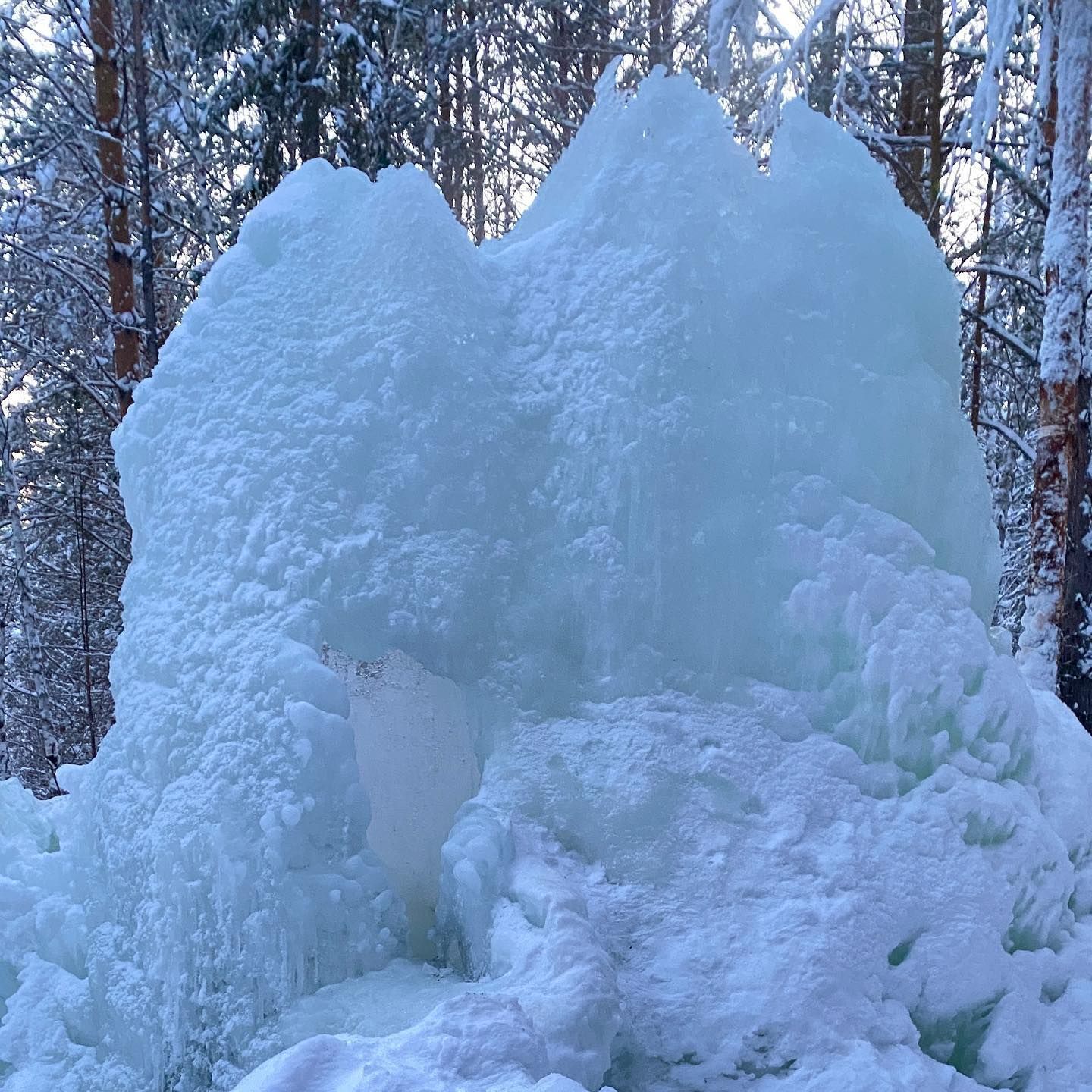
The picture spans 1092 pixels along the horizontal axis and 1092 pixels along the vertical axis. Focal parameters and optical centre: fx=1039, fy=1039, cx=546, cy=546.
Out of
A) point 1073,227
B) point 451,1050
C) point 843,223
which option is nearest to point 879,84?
point 1073,227

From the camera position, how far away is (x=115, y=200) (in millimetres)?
8359

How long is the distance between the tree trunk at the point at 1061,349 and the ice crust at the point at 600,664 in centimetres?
400

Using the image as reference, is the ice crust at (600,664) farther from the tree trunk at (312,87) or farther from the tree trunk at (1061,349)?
the tree trunk at (312,87)

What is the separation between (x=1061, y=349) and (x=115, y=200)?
726cm

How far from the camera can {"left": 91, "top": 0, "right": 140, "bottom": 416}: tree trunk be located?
832 cm

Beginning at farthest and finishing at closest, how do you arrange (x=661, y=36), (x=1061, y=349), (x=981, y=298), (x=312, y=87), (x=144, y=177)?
1. (x=661, y=36)
2. (x=981, y=298)
3. (x=312, y=87)
4. (x=144, y=177)
5. (x=1061, y=349)

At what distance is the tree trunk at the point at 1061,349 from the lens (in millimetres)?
7090

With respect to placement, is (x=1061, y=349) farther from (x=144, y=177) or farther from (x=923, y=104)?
(x=144, y=177)

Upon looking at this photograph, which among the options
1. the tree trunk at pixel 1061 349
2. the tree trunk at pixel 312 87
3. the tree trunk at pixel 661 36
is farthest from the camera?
the tree trunk at pixel 661 36

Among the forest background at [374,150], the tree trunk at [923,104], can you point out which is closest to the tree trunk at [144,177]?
the forest background at [374,150]

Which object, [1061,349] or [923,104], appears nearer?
[1061,349]

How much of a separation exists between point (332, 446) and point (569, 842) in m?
1.30

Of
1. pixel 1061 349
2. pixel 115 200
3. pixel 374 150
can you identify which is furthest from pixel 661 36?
pixel 1061 349

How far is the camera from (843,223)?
3.30 metres
